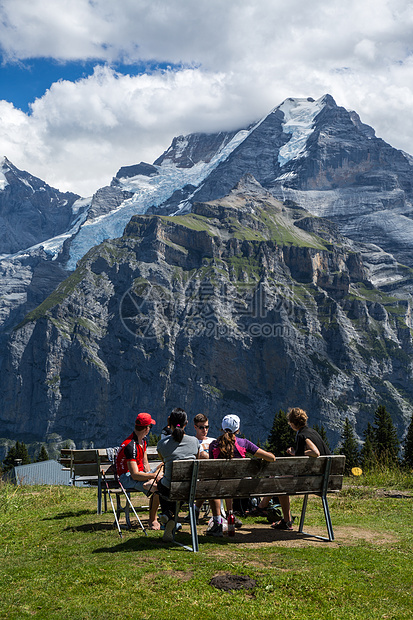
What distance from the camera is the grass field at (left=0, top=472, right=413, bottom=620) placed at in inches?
259

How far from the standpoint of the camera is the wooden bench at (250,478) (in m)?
9.17

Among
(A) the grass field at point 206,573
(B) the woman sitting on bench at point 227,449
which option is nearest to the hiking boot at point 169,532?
(A) the grass field at point 206,573

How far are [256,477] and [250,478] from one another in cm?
11

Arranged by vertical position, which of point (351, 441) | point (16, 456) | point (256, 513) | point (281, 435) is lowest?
point (16, 456)

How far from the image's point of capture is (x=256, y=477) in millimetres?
9742

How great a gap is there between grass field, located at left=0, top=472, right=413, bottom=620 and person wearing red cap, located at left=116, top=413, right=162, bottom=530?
70 centimetres

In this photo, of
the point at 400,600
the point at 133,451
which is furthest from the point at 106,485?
the point at 400,600

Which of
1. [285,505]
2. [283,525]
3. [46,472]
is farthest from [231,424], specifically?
[46,472]

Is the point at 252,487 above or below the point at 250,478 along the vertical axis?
below

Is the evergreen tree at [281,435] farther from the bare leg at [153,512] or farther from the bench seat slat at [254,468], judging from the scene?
the bench seat slat at [254,468]

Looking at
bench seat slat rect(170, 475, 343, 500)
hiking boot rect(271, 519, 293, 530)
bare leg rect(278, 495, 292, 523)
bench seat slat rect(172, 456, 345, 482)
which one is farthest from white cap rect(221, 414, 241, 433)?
hiking boot rect(271, 519, 293, 530)

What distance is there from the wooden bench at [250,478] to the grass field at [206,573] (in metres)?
0.86

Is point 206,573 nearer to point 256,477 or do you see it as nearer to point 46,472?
point 256,477

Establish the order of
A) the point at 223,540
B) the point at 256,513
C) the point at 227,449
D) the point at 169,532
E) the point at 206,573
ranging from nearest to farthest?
1. the point at 206,573
2. the point at 169,532
3. the point at 223,540
4. the point at 227,449
5. the point at 256,513
